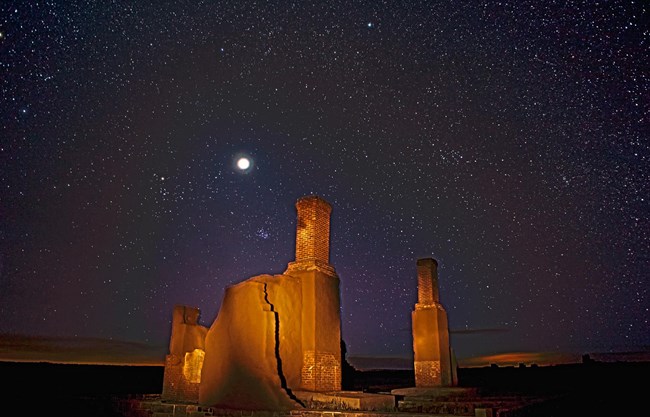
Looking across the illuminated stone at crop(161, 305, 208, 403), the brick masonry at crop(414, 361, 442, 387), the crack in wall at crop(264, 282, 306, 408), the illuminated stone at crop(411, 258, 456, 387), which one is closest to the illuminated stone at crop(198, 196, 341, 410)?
the crack in wall at crop(264, 282, 306, 408)

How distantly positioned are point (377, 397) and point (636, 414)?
1018 centimetres

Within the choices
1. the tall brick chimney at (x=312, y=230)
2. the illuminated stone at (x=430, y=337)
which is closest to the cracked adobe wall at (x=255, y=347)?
the tall brick chimney at (x=312, y=230)

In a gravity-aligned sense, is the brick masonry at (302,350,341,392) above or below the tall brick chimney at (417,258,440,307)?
below

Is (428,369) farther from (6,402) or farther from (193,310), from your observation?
(6,402)

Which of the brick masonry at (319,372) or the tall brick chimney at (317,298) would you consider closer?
the brick masonry at (319,372)

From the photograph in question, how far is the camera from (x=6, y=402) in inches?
709

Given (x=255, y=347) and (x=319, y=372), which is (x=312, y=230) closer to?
(x=255, y=347)

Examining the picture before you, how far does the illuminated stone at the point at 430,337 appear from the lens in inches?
686

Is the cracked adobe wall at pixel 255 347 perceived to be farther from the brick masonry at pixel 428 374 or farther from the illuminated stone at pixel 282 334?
the brick masonry at pixel 428 374

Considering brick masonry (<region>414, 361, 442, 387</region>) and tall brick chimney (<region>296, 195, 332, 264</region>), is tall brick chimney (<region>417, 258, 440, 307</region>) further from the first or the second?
tall brick chimney (<region>296, 195, 332, 264</region>)

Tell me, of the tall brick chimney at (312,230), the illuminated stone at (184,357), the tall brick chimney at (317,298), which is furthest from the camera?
the illuminated stone at (184,357)

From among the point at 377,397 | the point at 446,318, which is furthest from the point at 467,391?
the point at 377,397

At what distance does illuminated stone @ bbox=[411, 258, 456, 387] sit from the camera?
17.4 metres

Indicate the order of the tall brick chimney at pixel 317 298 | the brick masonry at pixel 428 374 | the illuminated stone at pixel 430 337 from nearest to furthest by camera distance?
the tall brick chimney at pixel 317 298 → the brick masonry at pixel 428 374 → the illuminated stone at pixel 430 337
